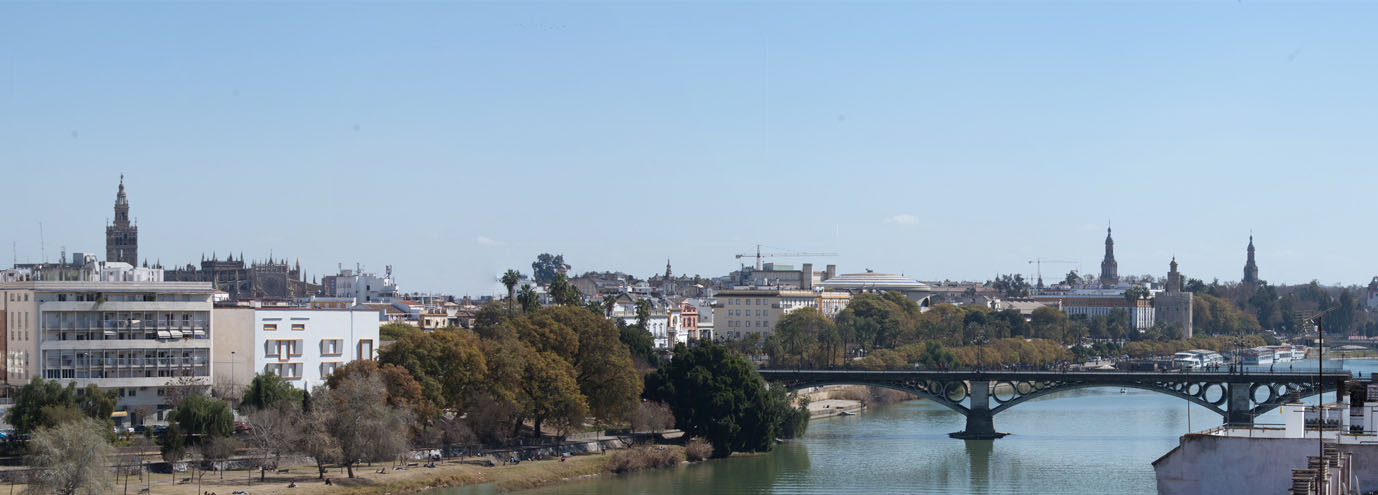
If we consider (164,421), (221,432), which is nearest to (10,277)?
(164,421)

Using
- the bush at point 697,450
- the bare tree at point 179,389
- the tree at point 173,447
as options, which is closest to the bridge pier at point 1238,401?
the bush at point 697,450

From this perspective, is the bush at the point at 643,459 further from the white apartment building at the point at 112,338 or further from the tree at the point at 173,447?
the tree at the point at 173,447

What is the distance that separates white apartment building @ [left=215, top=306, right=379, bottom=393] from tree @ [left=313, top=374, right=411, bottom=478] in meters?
11.4

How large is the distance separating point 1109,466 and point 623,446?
20472mm

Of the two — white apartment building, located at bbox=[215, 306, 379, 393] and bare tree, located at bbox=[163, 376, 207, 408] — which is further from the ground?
white apartment building, located at bbox=[215, 306, 379, 393]

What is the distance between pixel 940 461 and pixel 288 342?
1135 inches

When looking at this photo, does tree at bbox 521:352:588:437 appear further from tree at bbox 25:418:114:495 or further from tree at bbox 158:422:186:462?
tree at bbox 25:418:114:495

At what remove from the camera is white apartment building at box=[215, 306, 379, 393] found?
7006 cm

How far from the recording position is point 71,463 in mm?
48719

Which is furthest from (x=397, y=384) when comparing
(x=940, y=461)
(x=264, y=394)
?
(x=940, y=461)

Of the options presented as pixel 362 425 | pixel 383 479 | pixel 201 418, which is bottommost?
pixel 383 479

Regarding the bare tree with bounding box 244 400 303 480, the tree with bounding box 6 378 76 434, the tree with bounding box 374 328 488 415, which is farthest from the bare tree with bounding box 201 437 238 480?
the tree with bounding box 374 328 488 415

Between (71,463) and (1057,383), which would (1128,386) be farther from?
(71,463)

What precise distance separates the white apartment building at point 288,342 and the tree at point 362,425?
11.4 m
